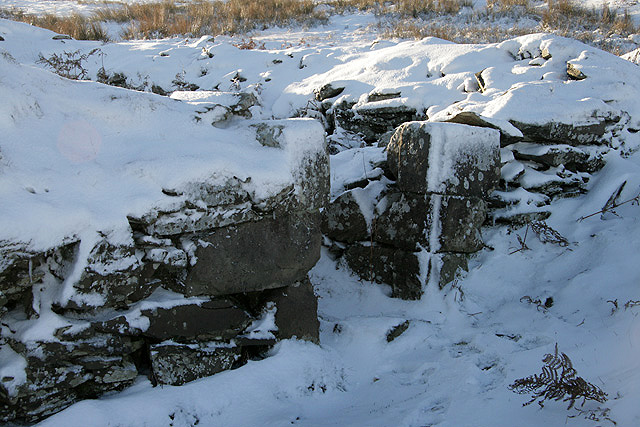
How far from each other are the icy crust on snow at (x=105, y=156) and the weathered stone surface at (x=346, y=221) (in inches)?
51.6

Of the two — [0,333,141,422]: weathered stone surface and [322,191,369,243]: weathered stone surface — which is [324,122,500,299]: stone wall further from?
[0,333,141,422]: weathered stone surface

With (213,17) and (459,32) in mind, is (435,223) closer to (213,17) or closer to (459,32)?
(459,32)

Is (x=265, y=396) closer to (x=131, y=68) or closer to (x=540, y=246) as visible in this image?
(x=540, y=246)

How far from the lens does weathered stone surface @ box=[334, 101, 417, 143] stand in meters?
6.96

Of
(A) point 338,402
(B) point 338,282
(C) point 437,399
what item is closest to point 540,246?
(B) point 338,282

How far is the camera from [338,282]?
511cm

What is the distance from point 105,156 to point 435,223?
9.46 ft

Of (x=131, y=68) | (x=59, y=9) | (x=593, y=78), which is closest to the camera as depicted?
(x=593, y=78)

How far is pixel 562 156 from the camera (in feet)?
18.6

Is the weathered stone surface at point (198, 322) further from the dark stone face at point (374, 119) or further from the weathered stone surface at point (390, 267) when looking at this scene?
the dark stone face at point (374, 119)

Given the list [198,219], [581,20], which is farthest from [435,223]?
[581,20]

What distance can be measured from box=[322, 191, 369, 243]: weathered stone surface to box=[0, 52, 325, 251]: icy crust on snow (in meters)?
1.31

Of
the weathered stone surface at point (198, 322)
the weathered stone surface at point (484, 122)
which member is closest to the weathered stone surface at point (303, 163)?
the weathered stone surface at point (198, 322)

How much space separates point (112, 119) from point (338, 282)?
8.46ft
